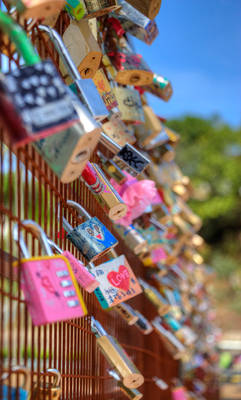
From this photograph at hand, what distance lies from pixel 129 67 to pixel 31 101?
5.06 ft

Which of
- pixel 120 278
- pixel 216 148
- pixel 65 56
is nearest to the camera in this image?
pixel 65 56

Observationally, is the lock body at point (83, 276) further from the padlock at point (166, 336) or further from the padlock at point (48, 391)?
the padlock at point (166, 336)

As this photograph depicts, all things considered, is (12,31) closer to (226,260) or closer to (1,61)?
(1,61)

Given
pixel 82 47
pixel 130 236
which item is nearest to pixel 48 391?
pixel 82 47

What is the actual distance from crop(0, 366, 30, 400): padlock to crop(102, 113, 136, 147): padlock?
135 cm

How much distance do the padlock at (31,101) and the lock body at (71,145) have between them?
9 cm

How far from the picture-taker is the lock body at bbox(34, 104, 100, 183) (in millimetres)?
1283

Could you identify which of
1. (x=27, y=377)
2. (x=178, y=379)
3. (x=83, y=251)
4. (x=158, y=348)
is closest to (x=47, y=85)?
(x=27, y=377)

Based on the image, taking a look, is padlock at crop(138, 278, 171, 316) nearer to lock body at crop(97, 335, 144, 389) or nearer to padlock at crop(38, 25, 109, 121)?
lock body at crop(97, 335, 144, 389)

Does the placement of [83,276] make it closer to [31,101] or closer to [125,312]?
[31,101]

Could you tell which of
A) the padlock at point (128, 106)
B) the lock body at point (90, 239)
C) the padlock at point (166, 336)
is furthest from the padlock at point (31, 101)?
the padlock at point (166, 336)

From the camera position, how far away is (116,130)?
8.74ft

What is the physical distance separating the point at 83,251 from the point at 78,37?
658mm

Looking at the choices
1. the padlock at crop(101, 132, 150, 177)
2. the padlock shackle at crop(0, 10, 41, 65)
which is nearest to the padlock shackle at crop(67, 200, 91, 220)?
the padlock at crop(101, 132, 150, 177)
